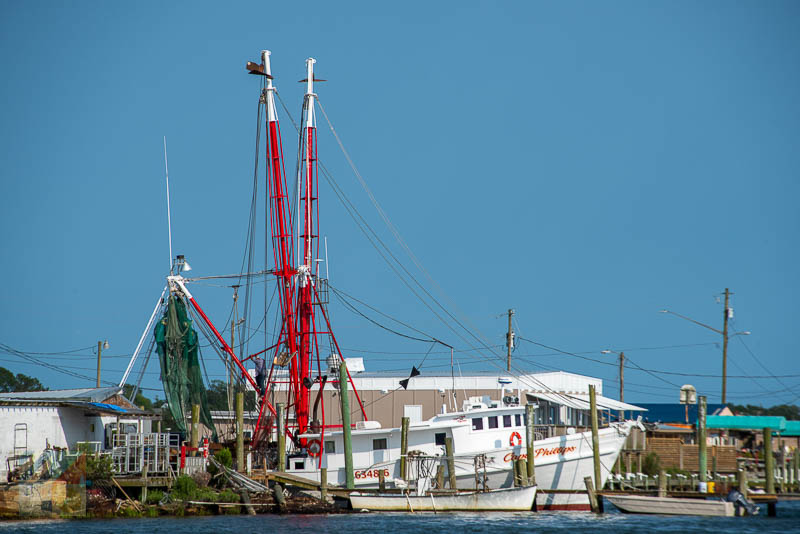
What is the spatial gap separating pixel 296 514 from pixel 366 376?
70.3 ft

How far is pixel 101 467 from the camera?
37.2 meters

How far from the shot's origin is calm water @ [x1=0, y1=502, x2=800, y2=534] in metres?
33.4

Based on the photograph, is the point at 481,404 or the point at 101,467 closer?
the point at 101,467

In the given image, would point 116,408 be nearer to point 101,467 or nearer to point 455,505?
point 101,467

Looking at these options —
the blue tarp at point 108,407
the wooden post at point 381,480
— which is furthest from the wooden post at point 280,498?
the blue tarp at point 108,407

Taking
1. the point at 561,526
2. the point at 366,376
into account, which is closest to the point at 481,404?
the point at 561,526

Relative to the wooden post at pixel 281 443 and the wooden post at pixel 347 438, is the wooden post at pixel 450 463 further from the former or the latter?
the wooden post at pixel 281 443

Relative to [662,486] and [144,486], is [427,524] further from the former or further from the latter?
[144,486]

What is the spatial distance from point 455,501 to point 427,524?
3420 mm

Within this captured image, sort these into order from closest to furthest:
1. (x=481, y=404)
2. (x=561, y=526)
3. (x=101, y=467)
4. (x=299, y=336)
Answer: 1. (x=561, y=526)
2. (x=101, y=467)
3. (x=481, y=404)
4. (x=299, y=336)

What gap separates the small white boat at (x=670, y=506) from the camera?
122 ft

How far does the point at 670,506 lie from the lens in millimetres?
37938

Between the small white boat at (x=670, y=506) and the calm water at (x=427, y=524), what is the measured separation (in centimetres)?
25

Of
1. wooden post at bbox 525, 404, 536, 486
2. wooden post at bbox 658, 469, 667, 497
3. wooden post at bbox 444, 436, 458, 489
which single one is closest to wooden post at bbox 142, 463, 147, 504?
wooden post at bbox 444, 436, 458, 489
